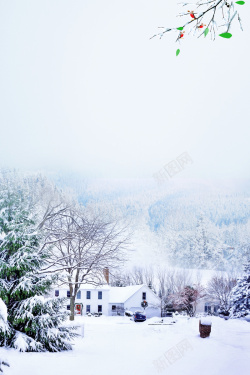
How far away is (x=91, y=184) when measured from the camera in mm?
23406

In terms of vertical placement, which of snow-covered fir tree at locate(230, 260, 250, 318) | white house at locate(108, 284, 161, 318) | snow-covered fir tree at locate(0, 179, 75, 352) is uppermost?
snow-covered fir tree at locate(0, 179, 75, 352)

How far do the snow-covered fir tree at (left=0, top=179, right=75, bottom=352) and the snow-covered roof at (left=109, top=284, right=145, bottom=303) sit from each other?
73.0ft

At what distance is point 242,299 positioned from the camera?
14.8 m

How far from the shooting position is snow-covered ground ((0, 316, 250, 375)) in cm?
594

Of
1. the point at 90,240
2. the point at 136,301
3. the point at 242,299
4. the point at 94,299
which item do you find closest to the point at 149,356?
the point at 90,240

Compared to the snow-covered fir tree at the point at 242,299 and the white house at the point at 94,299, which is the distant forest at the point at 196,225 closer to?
the white house at the point at 94,299

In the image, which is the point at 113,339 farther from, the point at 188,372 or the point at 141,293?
the point at 141,293

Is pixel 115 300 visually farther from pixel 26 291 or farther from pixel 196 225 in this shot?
pixel 26 291

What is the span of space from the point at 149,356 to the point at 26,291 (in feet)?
10.9

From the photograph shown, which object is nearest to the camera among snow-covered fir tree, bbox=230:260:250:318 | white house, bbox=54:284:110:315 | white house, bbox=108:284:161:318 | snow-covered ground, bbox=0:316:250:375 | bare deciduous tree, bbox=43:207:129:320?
snow-covered ground, bbox=0:316:250:375

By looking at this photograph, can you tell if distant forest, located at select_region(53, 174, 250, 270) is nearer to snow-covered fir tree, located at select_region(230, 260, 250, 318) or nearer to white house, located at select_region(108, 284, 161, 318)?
white house, located at select_region(108, 284, 161, 318)

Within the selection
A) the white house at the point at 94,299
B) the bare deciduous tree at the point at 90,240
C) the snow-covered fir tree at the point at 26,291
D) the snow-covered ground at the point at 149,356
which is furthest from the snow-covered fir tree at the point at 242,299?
the white house at the point at 94,299

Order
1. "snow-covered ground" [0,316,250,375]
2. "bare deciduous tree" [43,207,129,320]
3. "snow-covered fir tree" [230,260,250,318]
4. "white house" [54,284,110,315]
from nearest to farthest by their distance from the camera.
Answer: "snow-covered ground" [0,316,250,375], "bare deciduous tree" [43,207,129,320], "snow-covered fir tree" [230,260,250,318], "white house" [54,284,110,315]

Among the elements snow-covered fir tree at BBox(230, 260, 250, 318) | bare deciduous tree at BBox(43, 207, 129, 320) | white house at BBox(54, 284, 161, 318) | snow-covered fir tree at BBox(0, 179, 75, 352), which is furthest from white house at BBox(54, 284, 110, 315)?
snow-covered fir tree at BBox(0, 179, 75, 352)
